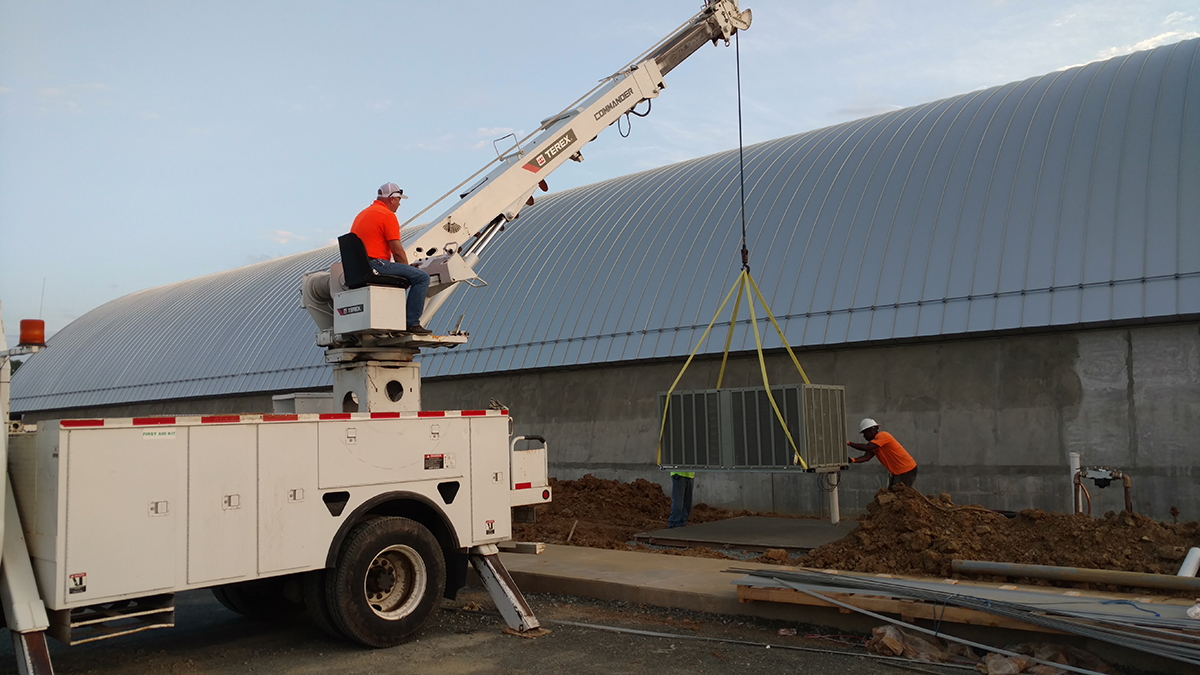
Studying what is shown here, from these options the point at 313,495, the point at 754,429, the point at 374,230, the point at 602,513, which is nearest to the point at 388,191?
the point at 374,230

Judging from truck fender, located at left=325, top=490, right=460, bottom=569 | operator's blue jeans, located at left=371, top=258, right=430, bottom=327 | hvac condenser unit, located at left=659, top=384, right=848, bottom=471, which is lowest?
truck fender, located at left=325, top=490, right=460, bottom=569

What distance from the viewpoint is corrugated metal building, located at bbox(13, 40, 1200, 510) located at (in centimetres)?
1366

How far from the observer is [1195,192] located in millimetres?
13758

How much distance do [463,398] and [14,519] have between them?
50.2 feet

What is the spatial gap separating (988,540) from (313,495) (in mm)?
7214

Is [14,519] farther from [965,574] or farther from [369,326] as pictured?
[965,574]

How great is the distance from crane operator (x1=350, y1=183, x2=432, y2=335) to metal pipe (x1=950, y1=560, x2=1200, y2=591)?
637 centimetres

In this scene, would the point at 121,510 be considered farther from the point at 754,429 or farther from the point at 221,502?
the point at 754,429

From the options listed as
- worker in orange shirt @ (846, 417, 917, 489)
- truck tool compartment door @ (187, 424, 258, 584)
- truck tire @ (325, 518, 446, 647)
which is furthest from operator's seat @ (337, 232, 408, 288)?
worker in orange shirt @ (846, 417, 917, 489)

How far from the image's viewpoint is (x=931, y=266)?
15.7 m

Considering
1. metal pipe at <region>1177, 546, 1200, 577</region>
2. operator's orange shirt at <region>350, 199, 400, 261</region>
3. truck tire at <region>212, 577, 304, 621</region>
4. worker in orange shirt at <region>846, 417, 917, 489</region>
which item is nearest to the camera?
metal pipe at <region>1177, 546, 1200, 577</region>

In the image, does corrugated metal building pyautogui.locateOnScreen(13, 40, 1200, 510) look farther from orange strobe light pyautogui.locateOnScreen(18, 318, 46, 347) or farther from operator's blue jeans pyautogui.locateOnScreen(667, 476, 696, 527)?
orange strobe light pyautogui.locateOnScreen(18, 318, 46, 347)

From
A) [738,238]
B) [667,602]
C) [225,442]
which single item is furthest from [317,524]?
[738,238]

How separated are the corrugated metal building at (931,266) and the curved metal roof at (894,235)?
41mm
